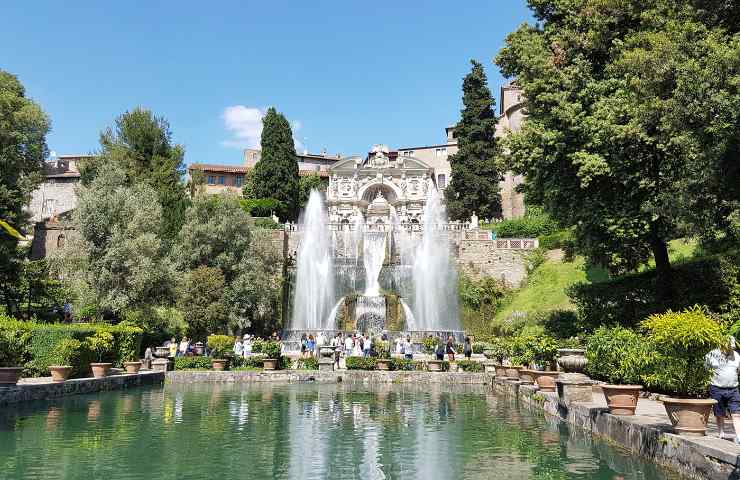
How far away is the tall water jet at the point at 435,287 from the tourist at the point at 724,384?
27.7 meters

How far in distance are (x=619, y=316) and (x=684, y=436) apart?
12.6 metres

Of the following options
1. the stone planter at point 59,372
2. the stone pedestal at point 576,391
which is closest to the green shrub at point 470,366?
the stone pedestal at point 576,391

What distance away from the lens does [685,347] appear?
787cm

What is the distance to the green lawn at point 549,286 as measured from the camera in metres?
33.6

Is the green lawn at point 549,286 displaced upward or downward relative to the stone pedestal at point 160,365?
upward

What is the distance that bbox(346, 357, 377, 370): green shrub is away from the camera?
21375mm

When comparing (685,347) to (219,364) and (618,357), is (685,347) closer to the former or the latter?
(618,357)

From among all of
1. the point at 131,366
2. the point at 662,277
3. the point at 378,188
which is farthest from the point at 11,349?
the point at 378,188

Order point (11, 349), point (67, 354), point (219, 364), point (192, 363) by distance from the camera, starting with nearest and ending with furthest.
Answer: point (11, 349)
point (67, 354)
point (219, 364)
point (192, 363)

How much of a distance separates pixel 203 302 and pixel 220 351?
7.91 m

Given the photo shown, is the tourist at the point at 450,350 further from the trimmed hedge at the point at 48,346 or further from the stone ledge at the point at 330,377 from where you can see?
the trimmed hedge at the point at 48,346

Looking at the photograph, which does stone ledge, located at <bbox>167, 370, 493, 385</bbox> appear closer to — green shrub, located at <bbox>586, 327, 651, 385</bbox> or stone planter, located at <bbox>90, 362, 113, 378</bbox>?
stone planter, located at <bbox>90, 362, 113, 378</bbox>

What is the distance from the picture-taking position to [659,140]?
15.8m

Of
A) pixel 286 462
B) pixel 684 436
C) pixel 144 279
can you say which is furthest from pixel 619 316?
pixel 144 279
